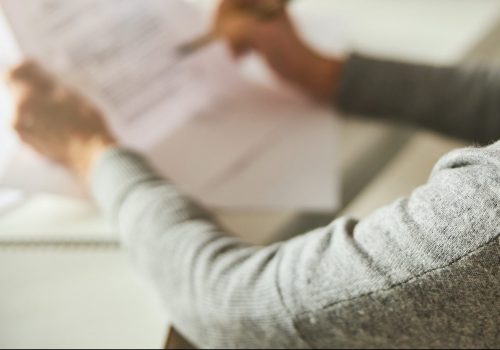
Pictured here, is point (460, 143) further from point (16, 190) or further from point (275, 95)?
point (16, 190)

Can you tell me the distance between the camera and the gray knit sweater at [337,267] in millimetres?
273

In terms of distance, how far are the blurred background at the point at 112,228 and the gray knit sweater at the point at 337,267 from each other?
0.03 meters

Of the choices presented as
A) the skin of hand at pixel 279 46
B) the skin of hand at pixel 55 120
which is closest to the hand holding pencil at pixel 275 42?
the skin of hand at pixel 279 46

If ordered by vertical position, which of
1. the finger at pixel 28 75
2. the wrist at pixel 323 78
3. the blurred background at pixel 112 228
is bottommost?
the blurred background at pixel 112 228

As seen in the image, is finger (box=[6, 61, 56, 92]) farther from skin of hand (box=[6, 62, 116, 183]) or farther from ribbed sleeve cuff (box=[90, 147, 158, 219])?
ribbed sleeve cuff (box=[90, 147, 158, 219])

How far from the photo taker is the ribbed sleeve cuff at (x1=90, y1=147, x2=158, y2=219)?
0.46 m

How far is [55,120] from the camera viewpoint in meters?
0.56

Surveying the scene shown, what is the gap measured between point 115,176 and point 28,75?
0.49ft

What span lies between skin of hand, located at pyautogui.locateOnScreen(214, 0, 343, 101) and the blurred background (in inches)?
1.1

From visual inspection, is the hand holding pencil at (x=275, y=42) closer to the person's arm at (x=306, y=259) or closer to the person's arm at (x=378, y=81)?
the person's arm at (x=378, y=81)

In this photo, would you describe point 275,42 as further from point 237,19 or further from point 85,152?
point 85,152

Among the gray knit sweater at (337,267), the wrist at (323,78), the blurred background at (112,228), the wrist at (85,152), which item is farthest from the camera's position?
the wrist at (323,78)

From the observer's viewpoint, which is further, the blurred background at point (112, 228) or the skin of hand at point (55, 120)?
the skin of hand at point (55, 120)

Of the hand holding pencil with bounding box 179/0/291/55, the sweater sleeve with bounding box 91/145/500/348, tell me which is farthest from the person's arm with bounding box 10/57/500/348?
Result: the hand holding pencil with bounding box 179/0/291/55
